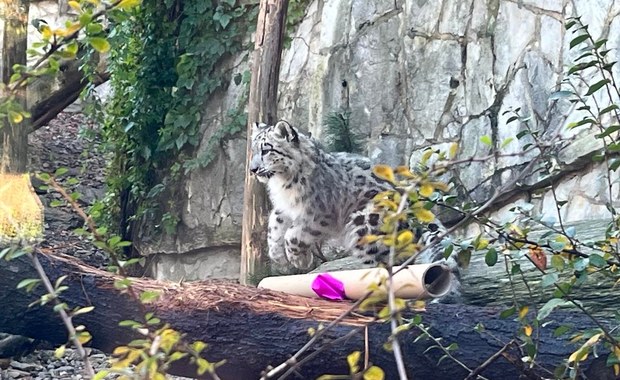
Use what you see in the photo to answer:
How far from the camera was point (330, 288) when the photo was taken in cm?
431

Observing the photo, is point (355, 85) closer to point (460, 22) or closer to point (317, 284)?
point (460, 22)

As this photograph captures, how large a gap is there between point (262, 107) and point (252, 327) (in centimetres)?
238

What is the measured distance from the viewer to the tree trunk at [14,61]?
24.2 ft

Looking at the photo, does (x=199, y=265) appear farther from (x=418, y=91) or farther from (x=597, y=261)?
(x=597, y=261)

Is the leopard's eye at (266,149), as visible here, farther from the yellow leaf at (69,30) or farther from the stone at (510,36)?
the yellow leaf at (69,30)

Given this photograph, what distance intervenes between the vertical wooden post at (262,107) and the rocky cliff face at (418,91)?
1654mm

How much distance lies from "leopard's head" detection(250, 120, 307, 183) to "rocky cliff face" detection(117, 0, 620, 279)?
5.75 feet

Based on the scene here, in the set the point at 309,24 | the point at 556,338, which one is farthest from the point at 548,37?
the point at 556,338

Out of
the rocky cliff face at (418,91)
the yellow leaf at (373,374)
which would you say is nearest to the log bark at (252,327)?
the yellow leaf at (373,374)

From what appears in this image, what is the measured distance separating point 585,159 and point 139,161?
4.07m

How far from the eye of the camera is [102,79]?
348 inches

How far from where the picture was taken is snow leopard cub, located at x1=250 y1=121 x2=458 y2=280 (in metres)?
5.35

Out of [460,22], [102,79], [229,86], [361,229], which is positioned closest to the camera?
[361,229]

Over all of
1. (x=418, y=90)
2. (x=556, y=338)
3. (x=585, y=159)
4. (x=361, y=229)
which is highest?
(x=418, y=90)
